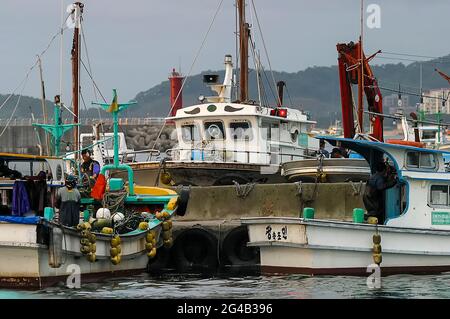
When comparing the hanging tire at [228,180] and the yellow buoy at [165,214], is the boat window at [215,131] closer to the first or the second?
the hanging tire at [228,180]

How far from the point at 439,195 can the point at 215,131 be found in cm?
1105

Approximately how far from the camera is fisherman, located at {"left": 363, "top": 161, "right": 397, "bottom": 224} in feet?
82.6

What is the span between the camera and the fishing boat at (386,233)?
24016 millimetres

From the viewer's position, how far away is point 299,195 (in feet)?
94.2

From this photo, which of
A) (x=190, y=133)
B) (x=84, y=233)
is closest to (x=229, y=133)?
(x=190, y=133)

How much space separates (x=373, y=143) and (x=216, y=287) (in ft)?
17.4

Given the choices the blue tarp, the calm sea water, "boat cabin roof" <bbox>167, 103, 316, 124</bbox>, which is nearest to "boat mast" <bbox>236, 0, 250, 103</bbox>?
"boat cabin roof" <bbox>167, 103, 316, 124</bbox>

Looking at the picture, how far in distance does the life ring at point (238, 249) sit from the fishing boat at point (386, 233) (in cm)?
210

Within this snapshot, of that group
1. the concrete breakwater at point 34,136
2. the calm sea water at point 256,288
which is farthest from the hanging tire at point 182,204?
the concrete breakwater at point 34,136

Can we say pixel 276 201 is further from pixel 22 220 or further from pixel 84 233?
pixel 22 220

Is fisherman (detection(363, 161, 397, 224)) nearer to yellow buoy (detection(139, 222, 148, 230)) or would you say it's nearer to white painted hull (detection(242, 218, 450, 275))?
white painted hull (detection(242, 218, 450, 275))

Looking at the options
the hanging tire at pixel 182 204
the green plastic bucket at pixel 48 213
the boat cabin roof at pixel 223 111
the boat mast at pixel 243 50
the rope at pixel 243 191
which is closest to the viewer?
the green plastic bucket at pixel 48 213

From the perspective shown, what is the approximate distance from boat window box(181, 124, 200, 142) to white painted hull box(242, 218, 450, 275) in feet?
37.3
